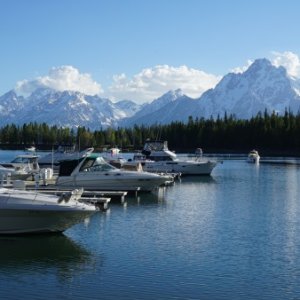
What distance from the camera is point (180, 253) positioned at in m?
27.0

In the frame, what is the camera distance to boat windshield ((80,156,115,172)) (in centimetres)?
4981

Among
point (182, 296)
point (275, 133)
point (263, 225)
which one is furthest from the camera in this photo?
point (275, 133)

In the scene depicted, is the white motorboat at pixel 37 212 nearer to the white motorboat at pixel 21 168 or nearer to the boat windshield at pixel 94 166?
the boat windshield at pixel 94 166

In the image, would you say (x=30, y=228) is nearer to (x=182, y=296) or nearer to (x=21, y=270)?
(x=21, y=270)

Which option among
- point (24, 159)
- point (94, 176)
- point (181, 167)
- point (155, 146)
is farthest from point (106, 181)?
point (155, 146)

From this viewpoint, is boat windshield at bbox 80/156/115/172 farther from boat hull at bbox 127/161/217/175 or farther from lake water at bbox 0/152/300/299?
boat hull at bbox 127/161/217/175

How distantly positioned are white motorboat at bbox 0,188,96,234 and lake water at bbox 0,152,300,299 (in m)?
0.56

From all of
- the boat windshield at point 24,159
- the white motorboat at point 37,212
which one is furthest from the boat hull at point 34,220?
the boat windshield at point 24,159

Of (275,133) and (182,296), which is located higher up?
(275,133)

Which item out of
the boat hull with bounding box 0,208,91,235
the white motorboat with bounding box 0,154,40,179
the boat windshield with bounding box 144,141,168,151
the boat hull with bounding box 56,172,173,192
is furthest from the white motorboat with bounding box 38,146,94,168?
the boat hull with bounding box 0,208,91,235

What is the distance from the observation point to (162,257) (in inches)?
1029

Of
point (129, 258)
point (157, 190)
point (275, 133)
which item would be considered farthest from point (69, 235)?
point (275, 133)

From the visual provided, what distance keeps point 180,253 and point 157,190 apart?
28.7m

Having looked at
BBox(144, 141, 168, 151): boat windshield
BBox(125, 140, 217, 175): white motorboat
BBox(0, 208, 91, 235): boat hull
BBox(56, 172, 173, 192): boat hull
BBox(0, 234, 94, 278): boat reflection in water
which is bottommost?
BBox(0, 234, 94, 278): boat reflection in water
